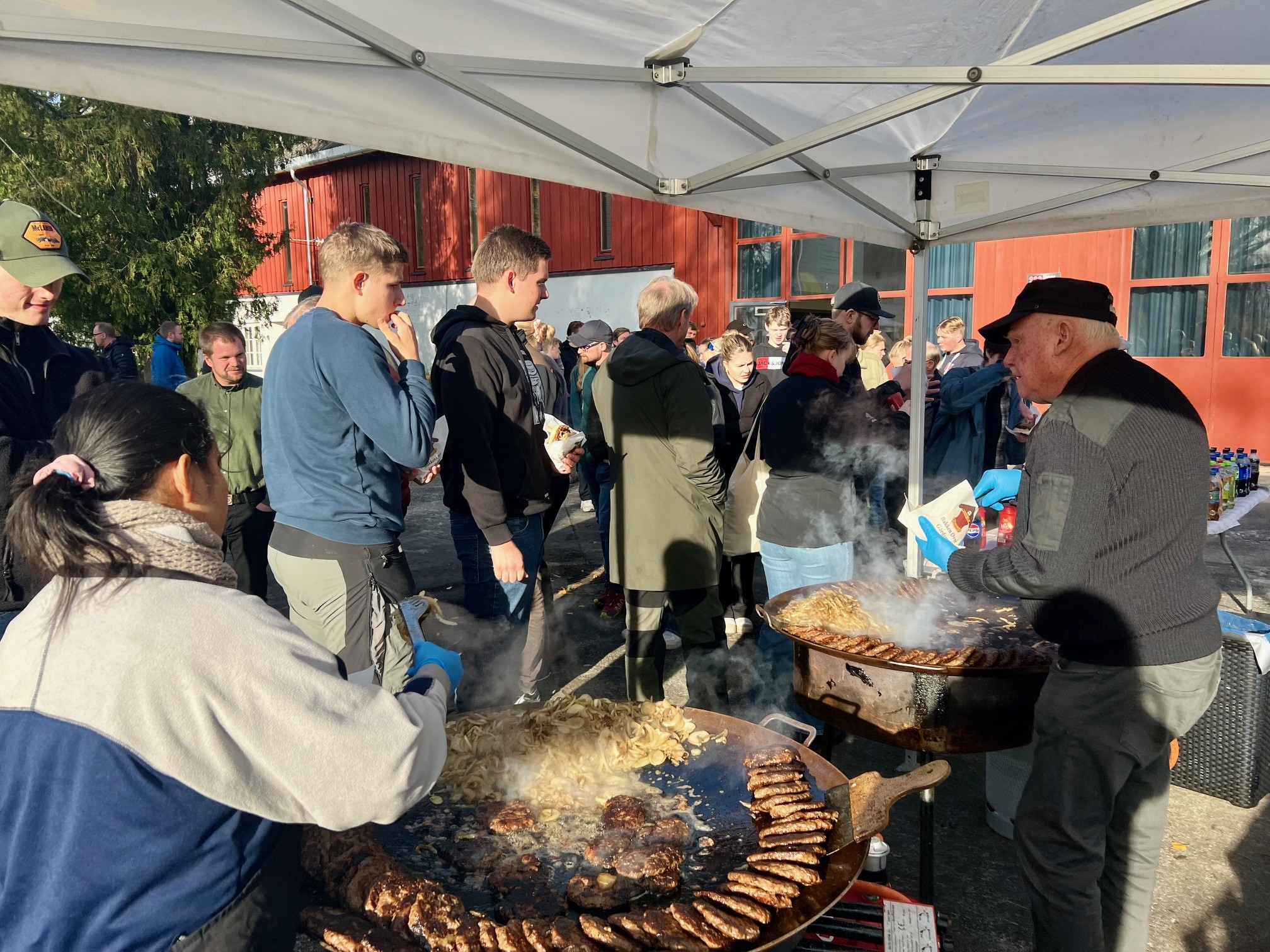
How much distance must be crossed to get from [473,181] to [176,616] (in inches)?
830

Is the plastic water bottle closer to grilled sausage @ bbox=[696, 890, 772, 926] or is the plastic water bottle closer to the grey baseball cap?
grilled sausage @ bbox=[696, 890, 772, 926]

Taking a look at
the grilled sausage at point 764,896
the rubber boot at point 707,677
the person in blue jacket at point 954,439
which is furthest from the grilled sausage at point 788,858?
the person in blue jacket at point 954,439

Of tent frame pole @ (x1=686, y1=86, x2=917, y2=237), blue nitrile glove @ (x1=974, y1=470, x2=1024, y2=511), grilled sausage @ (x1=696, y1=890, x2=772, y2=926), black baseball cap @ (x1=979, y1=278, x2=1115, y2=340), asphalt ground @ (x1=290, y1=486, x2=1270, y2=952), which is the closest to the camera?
grilled sausage @ (x1=696, y1=890, x2=772, y2=926)

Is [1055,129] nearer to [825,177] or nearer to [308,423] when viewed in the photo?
[825,177]

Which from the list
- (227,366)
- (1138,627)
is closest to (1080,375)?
(1138,627)

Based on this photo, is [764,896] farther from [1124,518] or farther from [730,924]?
[1124,518]

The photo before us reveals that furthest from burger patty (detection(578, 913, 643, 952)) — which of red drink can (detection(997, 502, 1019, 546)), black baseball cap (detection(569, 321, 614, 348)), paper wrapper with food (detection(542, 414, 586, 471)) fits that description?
black baseball cap (detection(569, 321, 614, 348))

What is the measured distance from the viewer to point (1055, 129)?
418 cm

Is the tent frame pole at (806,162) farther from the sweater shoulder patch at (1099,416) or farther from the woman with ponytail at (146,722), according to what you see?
the woman with ponytail at (146,722)

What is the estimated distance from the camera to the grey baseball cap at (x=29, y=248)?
2.95m

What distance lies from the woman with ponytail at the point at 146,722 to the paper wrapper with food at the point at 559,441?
2.48 metres

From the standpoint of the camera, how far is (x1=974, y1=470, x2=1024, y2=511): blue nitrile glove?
14.0ft

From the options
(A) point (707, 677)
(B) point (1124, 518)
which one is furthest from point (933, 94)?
(A) point (707, 677)

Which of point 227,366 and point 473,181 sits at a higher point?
point 473,181
